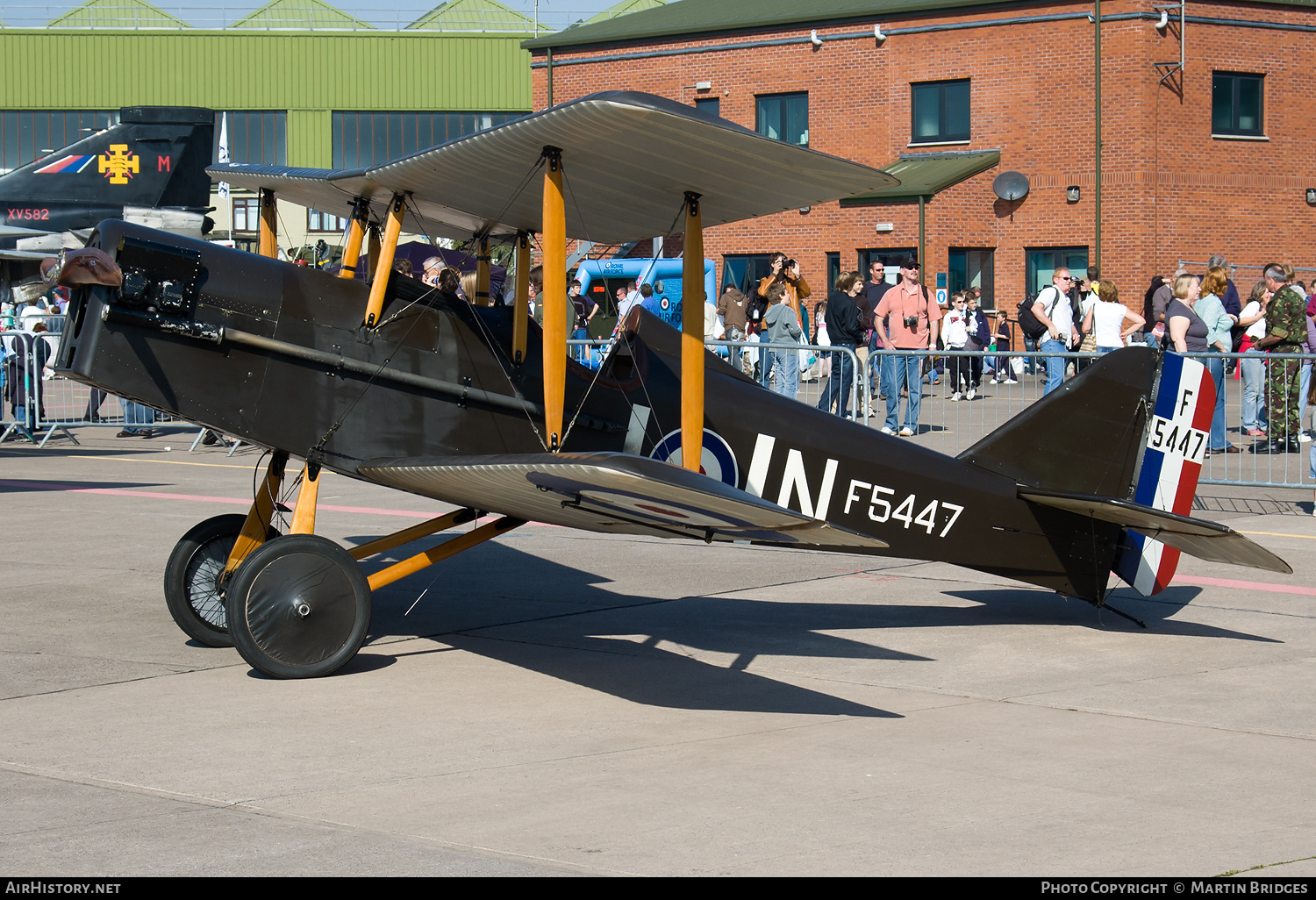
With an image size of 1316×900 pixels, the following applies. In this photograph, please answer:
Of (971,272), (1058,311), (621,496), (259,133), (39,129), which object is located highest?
(39,129)

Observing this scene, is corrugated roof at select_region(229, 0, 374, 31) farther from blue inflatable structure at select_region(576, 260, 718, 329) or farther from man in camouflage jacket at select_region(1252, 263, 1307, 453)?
man in camouflage jacket at select_region(1252, 263, 1307, 453)

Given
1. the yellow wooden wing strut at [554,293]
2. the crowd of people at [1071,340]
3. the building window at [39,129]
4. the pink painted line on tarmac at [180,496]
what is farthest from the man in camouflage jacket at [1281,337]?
the building window at [39,129]

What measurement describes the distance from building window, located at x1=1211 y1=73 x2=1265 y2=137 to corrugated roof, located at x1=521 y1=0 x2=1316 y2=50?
1.84 m

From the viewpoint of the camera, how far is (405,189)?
6.70 metres

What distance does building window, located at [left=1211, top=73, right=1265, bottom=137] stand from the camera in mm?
30500

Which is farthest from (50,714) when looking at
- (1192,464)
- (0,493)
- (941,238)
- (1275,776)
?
(941,238)

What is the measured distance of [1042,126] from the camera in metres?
30.8

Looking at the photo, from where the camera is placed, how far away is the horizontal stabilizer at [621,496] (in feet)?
16.0

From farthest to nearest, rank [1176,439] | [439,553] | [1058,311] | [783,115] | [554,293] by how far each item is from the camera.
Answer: [783,115] < [1058,311] < [1176,439] < [439,553] < [554,293]

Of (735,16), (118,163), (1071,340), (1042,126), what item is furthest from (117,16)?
(1071,340)

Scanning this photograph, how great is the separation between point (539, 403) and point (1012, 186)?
2620 centimetres

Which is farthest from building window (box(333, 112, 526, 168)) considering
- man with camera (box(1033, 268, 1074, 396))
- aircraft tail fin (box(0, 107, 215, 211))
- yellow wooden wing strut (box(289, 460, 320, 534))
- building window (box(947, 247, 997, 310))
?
yellow wooden wing strut (box(289, 460, 320, 534))

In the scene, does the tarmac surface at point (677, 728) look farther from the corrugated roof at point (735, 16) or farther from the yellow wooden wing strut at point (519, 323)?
the corrugated roof at point (735, 16)

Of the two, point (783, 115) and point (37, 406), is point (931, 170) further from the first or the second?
point (37, 406)
